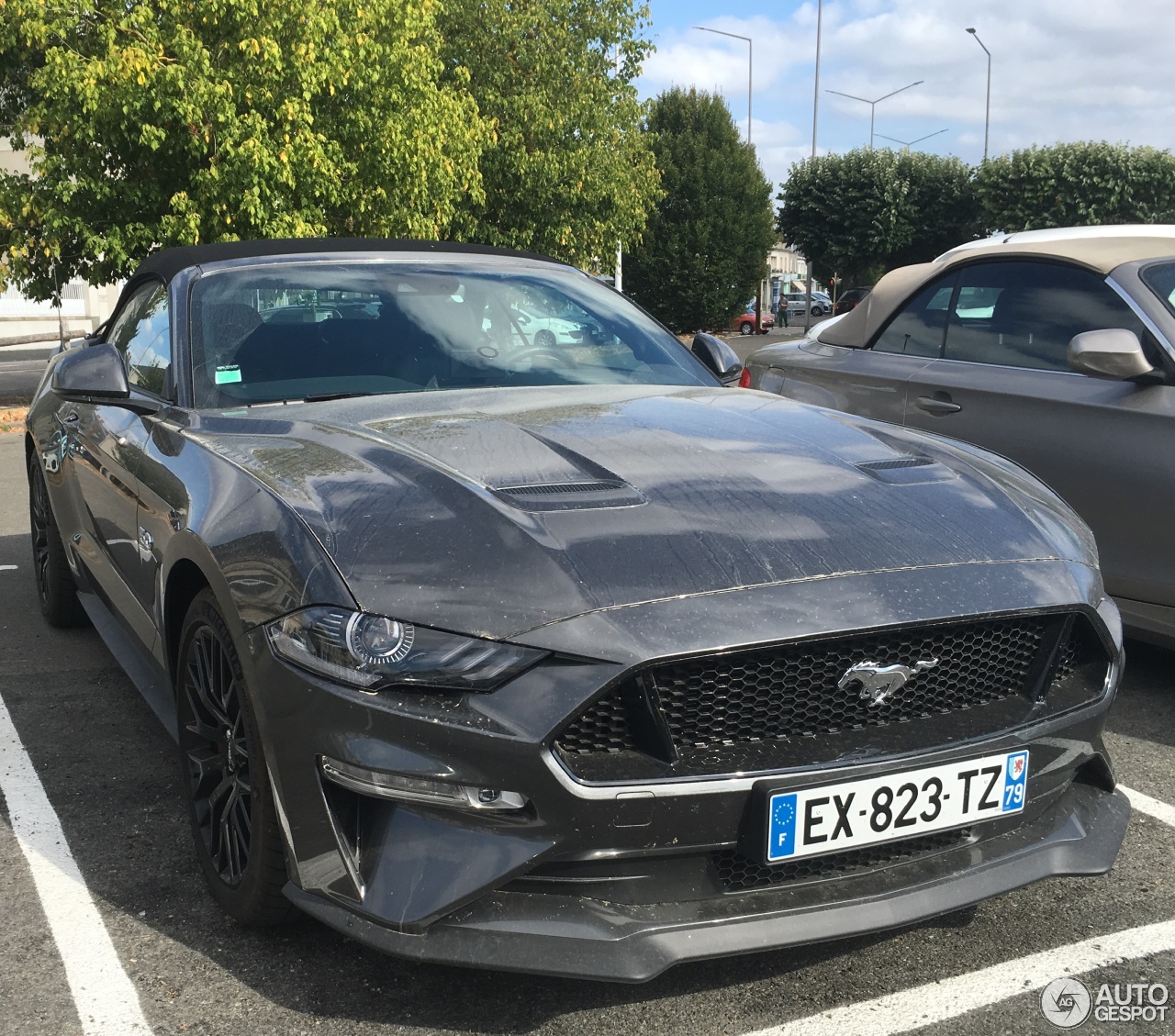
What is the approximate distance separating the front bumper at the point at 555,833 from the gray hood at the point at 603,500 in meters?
0.10

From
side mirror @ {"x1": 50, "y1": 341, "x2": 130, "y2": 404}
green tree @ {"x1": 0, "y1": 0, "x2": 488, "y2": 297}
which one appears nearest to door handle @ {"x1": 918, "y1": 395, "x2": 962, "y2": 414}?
side mirror @ {"x1": 50, "y1": 341, "x2": 130, "y2": 404}

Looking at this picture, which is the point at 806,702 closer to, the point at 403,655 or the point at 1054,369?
the point at 403,655

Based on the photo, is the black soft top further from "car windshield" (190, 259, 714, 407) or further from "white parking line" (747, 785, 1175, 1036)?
"white parking line" (747, 785, 1175, 1036)

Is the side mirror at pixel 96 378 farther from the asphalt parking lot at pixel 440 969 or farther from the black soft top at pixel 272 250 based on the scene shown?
the asphalt parking lot at pixel 440 969

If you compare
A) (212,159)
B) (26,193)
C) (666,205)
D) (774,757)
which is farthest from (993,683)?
(666,205)

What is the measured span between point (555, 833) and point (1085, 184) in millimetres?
48519

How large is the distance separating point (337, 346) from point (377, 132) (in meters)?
14.2

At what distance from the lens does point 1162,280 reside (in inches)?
173

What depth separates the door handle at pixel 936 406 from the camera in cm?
473

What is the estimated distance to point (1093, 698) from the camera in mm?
2438

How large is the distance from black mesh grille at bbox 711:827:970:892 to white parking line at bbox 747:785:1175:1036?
294 millimetres

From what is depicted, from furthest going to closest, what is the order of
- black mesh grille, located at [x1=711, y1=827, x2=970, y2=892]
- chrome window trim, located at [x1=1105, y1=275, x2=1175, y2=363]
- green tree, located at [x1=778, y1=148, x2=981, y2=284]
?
green tree, located at [x1=778, y1=148, x2=981, y2=284] → chrome window trim, located at [x1=1105, y1=275, x2=1175, y2=363] → black mesh grille, located at [x1=711, y1=827, x2=970, y2=892]

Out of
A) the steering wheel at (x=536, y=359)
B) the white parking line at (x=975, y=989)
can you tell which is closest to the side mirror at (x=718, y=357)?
the steering wheel at (x=536, y=359)

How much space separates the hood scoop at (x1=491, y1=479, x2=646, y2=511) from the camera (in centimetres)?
231
